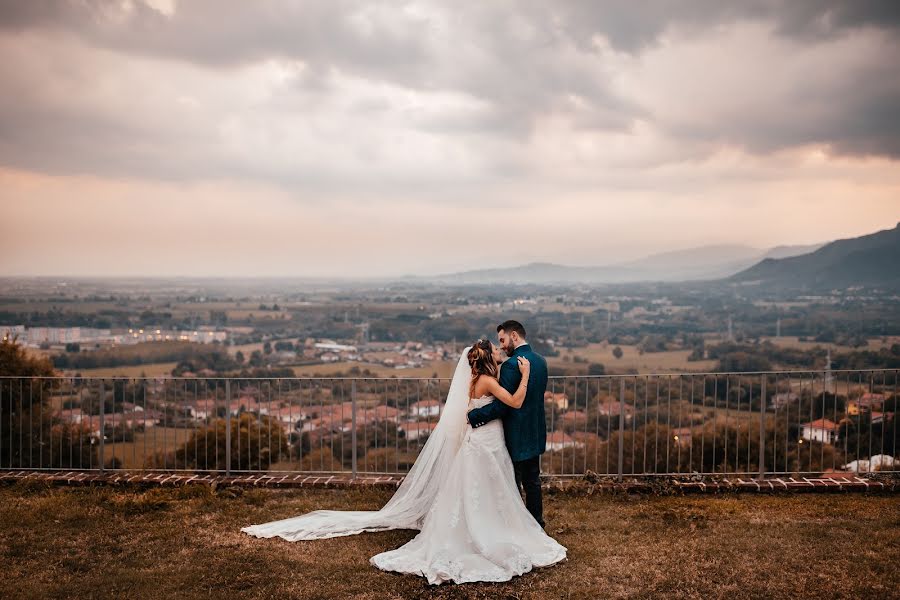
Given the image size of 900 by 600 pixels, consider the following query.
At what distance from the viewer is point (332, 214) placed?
5259 cm

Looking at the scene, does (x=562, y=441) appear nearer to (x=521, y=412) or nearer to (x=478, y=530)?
(x=521, y=412)

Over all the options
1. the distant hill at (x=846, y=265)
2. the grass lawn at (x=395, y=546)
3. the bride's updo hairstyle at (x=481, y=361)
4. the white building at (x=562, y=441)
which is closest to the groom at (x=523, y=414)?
the bride's updo hairstyle at (x=481, y=361)

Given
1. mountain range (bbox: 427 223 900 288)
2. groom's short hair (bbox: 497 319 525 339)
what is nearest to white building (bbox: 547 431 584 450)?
groom's short hair (bbox: 497 319 525 339)

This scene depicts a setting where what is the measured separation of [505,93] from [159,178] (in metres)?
24.3

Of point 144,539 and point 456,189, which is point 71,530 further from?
point 456,189

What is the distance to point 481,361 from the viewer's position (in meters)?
5.55

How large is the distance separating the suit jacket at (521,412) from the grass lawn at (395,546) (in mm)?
1004

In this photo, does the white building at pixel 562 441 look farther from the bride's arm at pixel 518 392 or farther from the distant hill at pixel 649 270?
the distant hill at pixel 649 270

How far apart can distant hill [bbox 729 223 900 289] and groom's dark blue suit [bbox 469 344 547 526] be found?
1738 inches

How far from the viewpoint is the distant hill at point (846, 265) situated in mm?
40750

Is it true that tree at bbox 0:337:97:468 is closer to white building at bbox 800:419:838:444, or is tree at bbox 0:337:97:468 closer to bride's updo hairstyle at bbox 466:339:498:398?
bride's updo hairstyle at bbox 466:339:498:398

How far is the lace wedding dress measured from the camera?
4.88 m

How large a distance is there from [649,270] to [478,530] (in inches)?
2920

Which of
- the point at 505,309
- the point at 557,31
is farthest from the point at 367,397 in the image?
the point at 505,309
